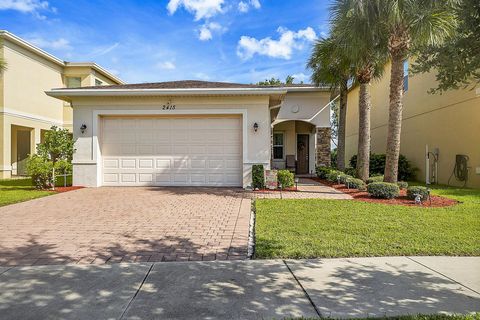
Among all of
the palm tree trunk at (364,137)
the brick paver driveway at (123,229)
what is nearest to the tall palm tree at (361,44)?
the palm tree trunk at (364,137)

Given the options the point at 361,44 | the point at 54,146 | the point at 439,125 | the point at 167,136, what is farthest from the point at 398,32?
the point at 54,146

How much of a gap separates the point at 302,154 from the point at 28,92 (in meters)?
17.1

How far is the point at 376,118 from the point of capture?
A: 21.5m

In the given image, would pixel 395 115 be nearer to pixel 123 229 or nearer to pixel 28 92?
pixel 123 229

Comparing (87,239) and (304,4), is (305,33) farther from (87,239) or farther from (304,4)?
(87,239)

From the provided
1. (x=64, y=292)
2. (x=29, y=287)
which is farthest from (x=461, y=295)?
(x=29, y=287)

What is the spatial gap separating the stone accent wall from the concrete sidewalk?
1515cm

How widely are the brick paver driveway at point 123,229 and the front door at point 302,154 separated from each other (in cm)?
1096

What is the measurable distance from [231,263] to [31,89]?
799 inches

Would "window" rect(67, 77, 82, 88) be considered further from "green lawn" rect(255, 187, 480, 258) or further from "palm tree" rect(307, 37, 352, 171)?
"green lawn" rect(255, 187, 480, 258)

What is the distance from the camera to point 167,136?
12.3m

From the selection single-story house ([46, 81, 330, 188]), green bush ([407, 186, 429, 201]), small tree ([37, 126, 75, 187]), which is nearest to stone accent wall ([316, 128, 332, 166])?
single-story house ([46, 81, 330, 188])

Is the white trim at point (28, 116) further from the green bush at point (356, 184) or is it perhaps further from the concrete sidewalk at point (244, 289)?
the green bush at point (356, 184)

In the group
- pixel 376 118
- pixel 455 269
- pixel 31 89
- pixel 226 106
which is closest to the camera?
pixel 455 269
